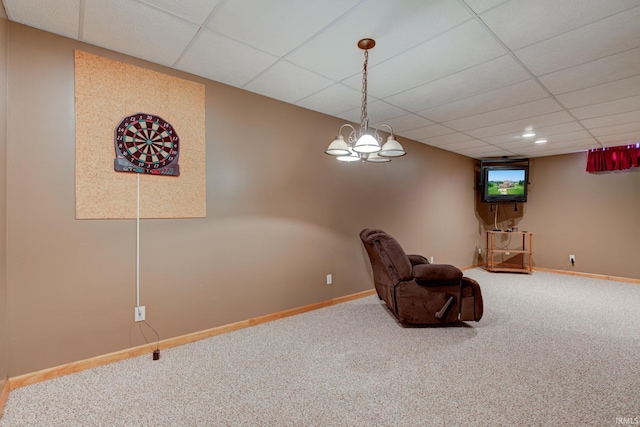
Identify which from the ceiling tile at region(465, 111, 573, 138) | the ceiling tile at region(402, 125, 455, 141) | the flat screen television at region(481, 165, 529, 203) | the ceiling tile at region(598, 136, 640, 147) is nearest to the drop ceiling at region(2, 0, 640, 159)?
the ceiling tile at region(465, 111, 573, 138)

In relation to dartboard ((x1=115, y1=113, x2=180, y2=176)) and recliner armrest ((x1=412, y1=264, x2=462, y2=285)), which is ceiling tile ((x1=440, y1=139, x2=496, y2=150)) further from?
dartboard ((x1=115, y1=113, x2=180, y2=176))

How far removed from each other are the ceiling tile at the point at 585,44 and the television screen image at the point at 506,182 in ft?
13.3

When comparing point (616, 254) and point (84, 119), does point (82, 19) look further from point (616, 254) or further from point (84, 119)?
point (616, 254)

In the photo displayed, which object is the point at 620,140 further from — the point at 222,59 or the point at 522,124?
the point at 222,59

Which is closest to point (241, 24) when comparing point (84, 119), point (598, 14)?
point (84, 119)

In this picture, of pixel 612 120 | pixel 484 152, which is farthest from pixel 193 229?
pixel 484 152

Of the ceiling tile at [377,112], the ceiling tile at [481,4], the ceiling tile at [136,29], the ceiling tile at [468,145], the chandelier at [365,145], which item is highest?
the ceiling tile at [481,4]

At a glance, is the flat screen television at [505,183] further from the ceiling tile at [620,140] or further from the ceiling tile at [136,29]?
the ceiling tile at [136,29]

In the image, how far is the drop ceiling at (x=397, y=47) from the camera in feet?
6.00

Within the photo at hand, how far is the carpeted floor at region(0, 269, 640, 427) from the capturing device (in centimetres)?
174

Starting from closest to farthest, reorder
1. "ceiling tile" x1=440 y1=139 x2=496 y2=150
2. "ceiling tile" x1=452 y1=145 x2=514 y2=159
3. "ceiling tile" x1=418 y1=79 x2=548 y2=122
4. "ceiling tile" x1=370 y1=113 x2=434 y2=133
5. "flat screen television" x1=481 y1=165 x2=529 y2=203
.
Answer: "ceiling tile" x1=418 y1=79 x2=548 y2=122
"ceiling tile" x1=370 y1=113 x2=434 y2=133
"ceiling tile" x1=440 y1=139 x2=496 y2=150
"ceiling tile" x1=452 y1=145 x2=514 y2=159
"flat screen television" x1=481 y1=165 x2=529 y2=203

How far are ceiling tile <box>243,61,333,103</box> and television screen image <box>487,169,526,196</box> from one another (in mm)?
4849

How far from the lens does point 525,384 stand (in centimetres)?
207

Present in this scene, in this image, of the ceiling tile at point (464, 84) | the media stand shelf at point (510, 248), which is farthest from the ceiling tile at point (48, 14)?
the media stand shelf at point (510, 248)
